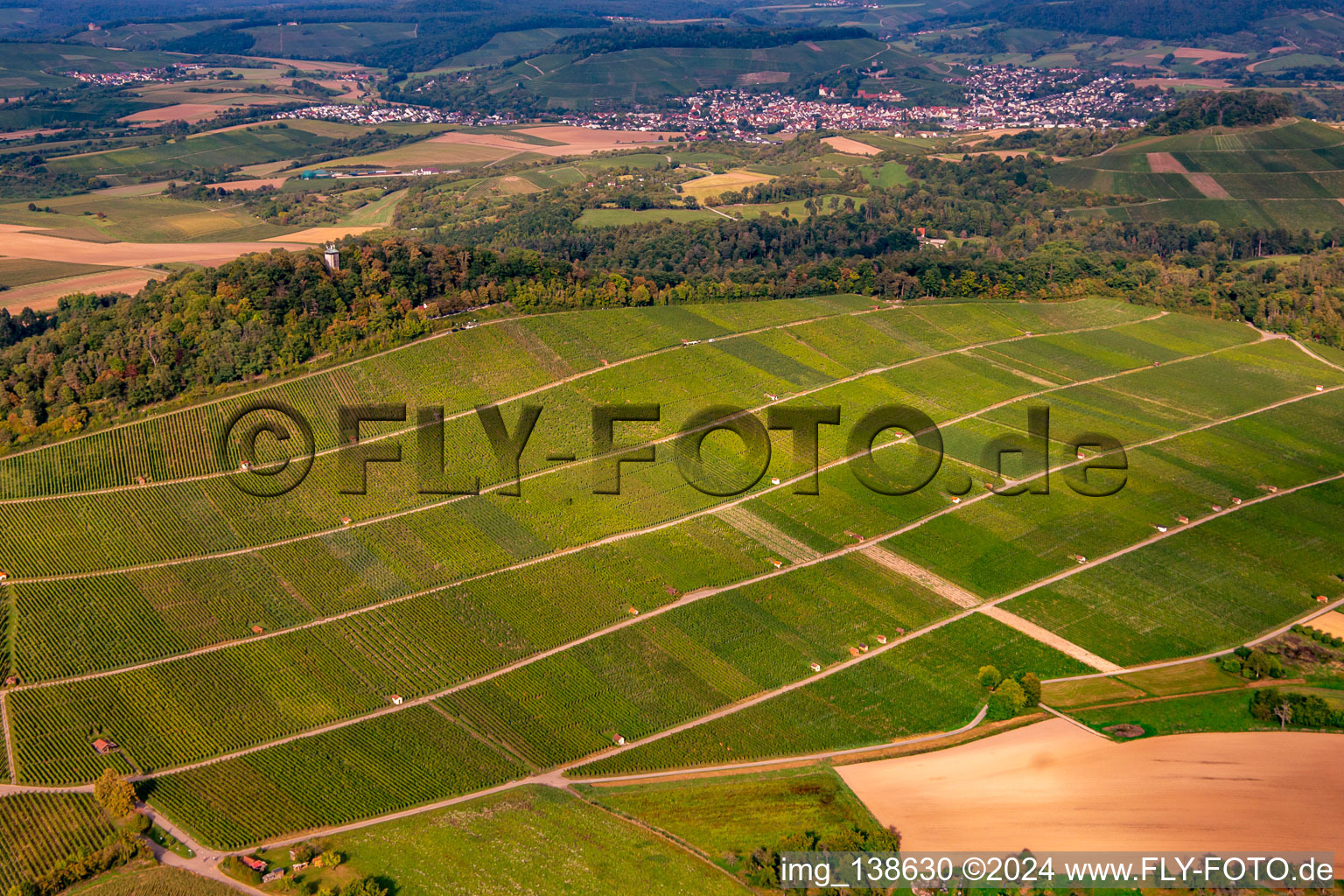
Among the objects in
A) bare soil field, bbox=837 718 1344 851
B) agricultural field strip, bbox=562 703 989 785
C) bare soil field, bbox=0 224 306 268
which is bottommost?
agricultural field strip, bbox=562 703 989 785

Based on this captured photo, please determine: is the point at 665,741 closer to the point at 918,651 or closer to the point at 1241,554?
the point at 918,651

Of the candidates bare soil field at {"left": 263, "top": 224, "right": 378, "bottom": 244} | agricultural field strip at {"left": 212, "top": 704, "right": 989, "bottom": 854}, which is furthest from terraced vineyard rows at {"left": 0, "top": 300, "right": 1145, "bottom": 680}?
bare soil field at {"left": 263, "top": 224, "right": 378, "bottom": 244}

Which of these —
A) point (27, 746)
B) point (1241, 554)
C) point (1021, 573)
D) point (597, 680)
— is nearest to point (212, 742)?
point (27, 746)

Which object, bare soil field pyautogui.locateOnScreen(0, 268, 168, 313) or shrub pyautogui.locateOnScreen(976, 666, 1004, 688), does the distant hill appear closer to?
shrub pyautogui.locateOnScreen(976, 666, 1004, 688)

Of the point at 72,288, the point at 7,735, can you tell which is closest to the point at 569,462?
the point at 7,735

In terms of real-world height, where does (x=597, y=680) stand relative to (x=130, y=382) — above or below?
below

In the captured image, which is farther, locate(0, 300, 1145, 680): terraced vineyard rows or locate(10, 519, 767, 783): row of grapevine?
locate(0, 300, 1145, 680): terraced vineyard rows

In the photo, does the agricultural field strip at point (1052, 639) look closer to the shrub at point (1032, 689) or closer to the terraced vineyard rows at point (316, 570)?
the shrub at point (1032, 689)
